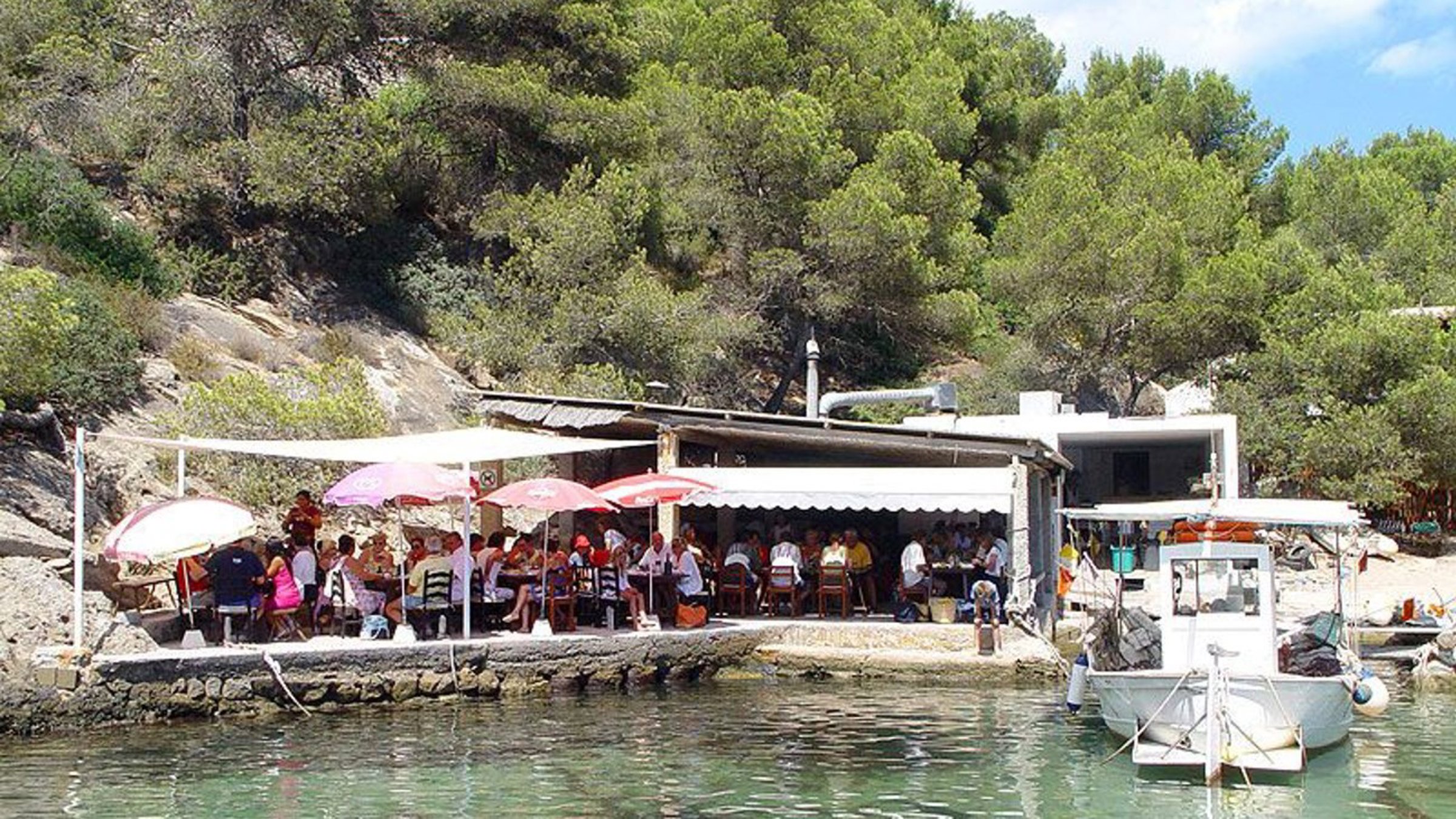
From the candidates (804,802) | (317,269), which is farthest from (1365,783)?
(317,269)

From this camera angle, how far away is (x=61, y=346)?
22.9 m

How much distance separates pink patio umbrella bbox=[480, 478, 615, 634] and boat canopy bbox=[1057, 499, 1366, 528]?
5.47 metres

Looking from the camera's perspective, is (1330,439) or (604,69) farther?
(604,69)

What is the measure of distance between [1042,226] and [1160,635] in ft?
87.8

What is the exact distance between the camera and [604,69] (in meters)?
36.9

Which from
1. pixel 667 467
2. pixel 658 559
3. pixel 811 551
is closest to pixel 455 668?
pixel 658 559

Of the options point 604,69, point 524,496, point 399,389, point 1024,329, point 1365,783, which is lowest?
point 1365,783

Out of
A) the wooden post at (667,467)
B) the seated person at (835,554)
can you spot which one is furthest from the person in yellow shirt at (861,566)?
the wooden post at (667,467)

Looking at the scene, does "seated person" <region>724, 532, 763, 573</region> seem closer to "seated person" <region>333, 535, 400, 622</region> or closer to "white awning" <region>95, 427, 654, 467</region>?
"white awning" <region>95, 427, 654, 467</region>

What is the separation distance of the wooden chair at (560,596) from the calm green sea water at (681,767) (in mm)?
1600

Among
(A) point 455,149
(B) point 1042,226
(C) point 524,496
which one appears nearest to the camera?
(C) point 524,496

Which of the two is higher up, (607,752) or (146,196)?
(146,196)

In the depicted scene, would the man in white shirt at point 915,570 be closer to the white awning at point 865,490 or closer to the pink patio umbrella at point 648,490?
the white awning at point 865,490

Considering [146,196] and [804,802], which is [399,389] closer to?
[146,196]
